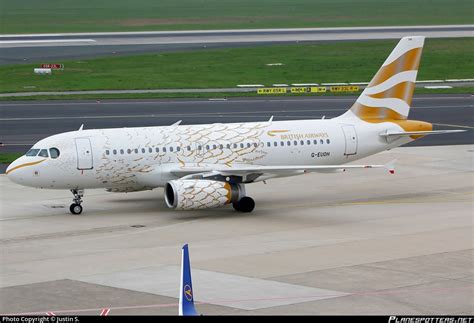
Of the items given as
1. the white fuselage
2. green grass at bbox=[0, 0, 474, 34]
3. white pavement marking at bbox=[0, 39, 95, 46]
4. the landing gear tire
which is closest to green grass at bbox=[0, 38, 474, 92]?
white pavement marking at bbox=[0, 39, 95, 46]

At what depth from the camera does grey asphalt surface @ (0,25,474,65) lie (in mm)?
121125

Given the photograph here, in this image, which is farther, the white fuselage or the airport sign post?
the airport sign post

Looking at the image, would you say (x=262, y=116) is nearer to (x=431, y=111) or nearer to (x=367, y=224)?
(x=431, y=111)

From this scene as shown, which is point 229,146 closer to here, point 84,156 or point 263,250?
point 84,156

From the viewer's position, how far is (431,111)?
83.1 metres

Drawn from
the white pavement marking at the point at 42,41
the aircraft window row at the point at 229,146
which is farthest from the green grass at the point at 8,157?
the white pavement marking at the point at 42,41

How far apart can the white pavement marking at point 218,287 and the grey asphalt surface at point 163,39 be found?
7947cm

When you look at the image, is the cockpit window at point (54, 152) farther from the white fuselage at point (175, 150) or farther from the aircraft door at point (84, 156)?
the aircraft door at point (84, 156)

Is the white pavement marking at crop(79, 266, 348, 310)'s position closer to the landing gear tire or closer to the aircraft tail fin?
the landing gear tire

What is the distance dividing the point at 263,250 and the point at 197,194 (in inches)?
261

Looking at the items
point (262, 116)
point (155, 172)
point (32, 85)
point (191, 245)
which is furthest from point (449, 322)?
point (32, 85)

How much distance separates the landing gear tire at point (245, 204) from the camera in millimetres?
48100

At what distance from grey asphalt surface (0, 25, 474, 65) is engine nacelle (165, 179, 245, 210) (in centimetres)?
6968

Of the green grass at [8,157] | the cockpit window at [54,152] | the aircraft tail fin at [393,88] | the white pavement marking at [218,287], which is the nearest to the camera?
the white pavement marking at [218,287]
